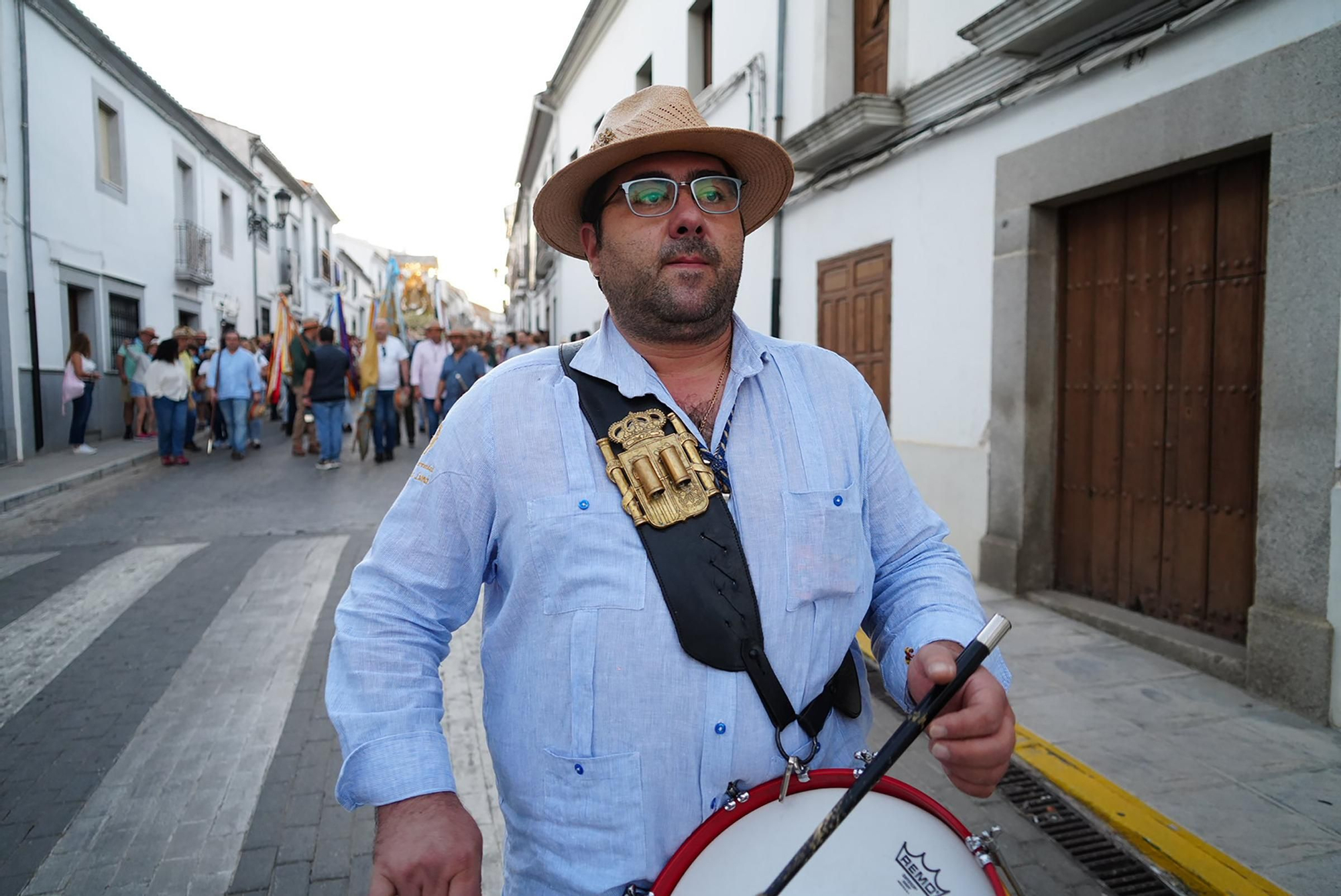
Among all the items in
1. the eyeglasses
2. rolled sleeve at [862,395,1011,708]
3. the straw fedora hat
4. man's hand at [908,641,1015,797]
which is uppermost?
the straw fedora hat

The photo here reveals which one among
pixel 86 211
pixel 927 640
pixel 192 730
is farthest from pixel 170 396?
pixel 927 640

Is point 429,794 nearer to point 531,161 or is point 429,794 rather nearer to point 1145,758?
point 1145,758

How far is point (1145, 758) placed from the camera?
3619mm

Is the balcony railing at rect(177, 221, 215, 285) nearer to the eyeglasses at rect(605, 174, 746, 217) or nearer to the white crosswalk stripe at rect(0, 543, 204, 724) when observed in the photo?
the white crosswalk stripe at rect(0, 543, 204, 724)

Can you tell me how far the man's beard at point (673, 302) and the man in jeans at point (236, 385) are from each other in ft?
40.9

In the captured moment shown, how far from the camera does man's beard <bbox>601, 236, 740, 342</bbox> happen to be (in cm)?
174

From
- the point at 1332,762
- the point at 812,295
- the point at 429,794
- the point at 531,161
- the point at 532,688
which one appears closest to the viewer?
the point at 429,794

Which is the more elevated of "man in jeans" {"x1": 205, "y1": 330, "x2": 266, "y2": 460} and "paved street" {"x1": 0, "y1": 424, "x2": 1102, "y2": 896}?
"man in jeans" {"x1": 205, "y1": 330, "x2": 266, "y2": 460}

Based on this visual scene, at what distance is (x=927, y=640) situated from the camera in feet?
5.08

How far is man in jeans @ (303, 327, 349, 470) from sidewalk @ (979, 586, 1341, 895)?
367 inches

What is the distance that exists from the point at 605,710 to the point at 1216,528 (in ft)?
14.3

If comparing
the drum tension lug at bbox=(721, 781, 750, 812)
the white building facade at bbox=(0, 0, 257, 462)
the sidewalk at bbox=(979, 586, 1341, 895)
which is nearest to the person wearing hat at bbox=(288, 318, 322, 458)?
the white building facade at bbox=(0, 0, 257, 462)

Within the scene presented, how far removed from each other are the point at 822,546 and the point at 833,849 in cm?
49

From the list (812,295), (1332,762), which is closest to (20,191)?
(812,295)
